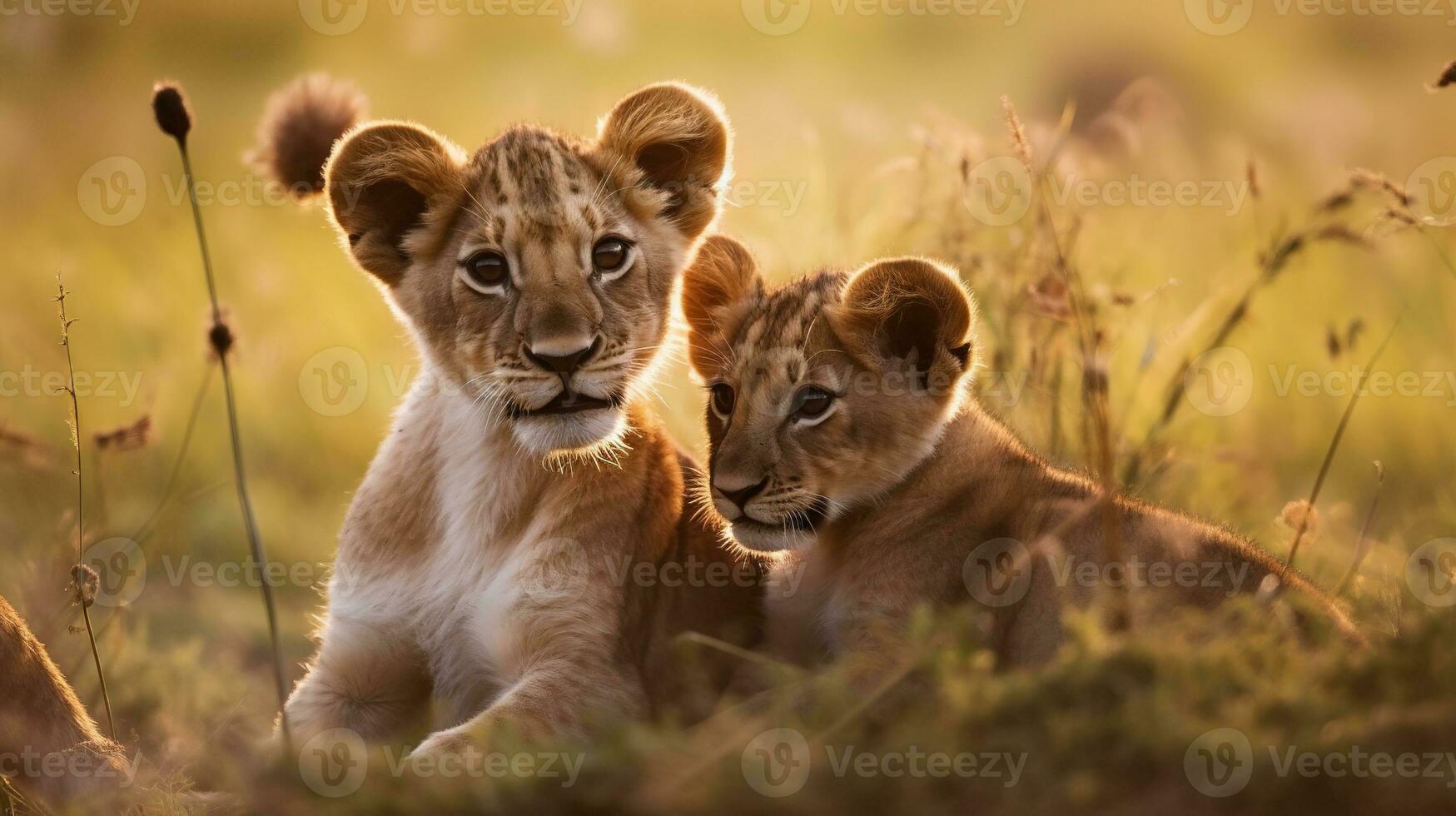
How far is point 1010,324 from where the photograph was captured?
6535 millimetres

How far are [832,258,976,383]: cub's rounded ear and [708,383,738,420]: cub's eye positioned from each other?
0.42 meters

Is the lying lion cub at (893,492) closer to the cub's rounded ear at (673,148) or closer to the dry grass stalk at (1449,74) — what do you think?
the cub's rounded ear at (673,148)

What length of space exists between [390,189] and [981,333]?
99.6 inches

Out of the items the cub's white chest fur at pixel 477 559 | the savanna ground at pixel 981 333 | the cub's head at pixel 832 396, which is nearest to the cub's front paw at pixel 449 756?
the savanna ground at pixel 981 333

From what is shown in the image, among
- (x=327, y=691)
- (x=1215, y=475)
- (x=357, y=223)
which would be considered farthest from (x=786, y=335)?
(x=1215, y=475)

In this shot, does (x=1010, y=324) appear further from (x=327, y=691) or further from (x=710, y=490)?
(x=327, y=691)

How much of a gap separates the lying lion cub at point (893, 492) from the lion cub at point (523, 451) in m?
0.37

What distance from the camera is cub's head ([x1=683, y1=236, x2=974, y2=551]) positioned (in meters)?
4.32

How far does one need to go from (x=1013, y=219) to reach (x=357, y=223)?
350 centimetres

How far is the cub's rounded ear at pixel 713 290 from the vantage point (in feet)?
16.1

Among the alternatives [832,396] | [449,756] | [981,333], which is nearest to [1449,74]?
[832,396]

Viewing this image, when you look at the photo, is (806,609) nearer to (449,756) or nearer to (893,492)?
(893,492)

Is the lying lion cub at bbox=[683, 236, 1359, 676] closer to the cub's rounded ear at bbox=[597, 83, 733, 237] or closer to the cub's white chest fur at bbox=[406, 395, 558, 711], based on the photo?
the cub's rounded ear at bbox=[597, 83, 733, 237]

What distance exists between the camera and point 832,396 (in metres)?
4.49
